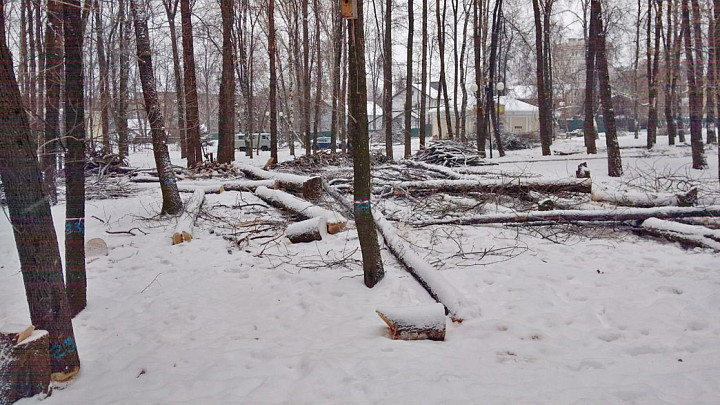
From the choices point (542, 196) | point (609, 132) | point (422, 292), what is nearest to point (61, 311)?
point (422, 292)

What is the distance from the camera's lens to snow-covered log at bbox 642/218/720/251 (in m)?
5.14

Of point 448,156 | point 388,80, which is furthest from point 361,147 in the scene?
point 388,80

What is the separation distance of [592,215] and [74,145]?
6.01 meters

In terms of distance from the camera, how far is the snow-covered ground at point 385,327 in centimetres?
282

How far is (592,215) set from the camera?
6172mm

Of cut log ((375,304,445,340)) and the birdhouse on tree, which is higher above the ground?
the birdhouse on tree

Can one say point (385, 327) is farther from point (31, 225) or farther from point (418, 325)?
point (31, 225)

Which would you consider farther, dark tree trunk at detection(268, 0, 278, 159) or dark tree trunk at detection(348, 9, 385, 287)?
dark tree trunk at detection(268, 0, 278, 159)

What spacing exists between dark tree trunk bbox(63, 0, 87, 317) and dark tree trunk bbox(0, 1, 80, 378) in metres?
1.10

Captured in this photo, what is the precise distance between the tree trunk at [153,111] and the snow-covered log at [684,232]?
711 centimetres

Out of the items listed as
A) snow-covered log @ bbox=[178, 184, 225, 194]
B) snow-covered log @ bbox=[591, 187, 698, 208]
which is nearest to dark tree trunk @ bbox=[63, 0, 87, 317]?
snow-covered log @ bbox=[178, 184, 225, 194]

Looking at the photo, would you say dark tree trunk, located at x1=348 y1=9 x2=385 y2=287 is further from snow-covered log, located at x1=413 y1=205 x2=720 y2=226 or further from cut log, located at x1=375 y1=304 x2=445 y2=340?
snow-covered log, located at x1=413 y1=205 x2=720 y2=226

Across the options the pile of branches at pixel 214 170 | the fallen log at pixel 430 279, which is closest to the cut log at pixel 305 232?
the fallen log at pixel 430 279

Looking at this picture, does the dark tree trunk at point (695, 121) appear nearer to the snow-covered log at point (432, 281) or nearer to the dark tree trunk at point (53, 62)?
the snow-covered log at point (432, 281)
